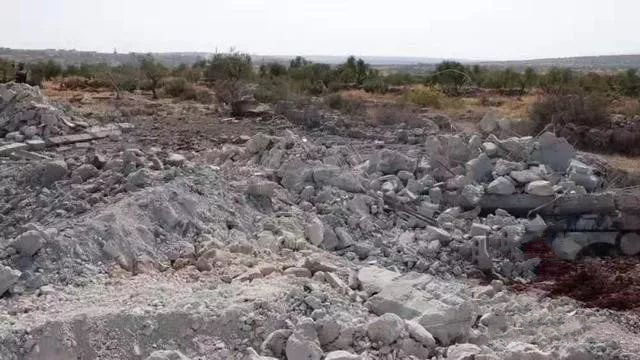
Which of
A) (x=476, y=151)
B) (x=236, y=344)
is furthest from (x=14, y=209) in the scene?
(x=476, y=151)

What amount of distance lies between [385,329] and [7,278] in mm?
3276

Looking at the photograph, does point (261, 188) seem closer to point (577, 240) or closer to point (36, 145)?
point (577, 240)

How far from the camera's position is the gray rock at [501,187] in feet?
29.6

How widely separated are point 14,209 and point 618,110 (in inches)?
709

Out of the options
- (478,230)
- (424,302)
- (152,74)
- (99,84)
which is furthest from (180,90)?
(424,302)

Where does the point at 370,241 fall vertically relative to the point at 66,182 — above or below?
below

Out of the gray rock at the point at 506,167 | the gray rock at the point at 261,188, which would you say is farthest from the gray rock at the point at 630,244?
the gray rock at the point at 261,188

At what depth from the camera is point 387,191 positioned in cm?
927

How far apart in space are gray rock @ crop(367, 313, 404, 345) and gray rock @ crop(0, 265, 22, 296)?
3.11 m

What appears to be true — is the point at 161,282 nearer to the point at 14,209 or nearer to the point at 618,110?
the point at 14,209

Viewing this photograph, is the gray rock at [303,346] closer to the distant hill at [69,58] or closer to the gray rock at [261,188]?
the gray rock at [261,188]

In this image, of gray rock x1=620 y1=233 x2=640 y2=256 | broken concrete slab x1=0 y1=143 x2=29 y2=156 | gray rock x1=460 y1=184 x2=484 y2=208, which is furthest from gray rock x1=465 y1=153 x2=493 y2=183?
broken concrete slab x1=0 y1=143 x2=29 y2=156

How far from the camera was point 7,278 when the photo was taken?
19.5 feet

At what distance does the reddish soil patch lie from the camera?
6.98 meters
